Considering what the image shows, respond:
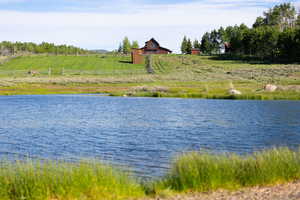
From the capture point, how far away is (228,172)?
1413 cm

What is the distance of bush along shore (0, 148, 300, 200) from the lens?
41.1ft

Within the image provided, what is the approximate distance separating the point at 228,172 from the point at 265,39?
115 m

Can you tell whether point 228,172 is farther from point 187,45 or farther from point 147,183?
point 187,45

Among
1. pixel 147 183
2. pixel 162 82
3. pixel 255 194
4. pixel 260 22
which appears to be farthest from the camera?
pixel 260 22

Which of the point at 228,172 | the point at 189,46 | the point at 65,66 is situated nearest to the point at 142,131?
the point at 228,172

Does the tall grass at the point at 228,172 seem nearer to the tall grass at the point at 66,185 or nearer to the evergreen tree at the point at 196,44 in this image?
the tall grass at the point at 66,185

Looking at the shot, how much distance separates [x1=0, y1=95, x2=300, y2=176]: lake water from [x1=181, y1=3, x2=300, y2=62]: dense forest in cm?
7054

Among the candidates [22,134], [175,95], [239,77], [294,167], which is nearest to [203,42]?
[239,77]

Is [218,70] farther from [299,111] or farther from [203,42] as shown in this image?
[203,42]

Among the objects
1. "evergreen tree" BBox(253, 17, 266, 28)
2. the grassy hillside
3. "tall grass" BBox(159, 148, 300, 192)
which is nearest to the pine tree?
"evergreen tree" BBox(253, 17, 266, 28)

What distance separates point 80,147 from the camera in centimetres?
2323

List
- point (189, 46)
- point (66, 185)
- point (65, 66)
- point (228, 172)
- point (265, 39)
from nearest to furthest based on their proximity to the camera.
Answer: point (66, 185), point (228, 172), point (65, 66), point (265, 39), point (189, 46)

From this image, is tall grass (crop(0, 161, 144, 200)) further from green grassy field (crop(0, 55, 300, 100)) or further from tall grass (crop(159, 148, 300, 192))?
green grassy field (crop(0, 55, 300, 100))

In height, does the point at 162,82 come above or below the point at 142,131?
above
